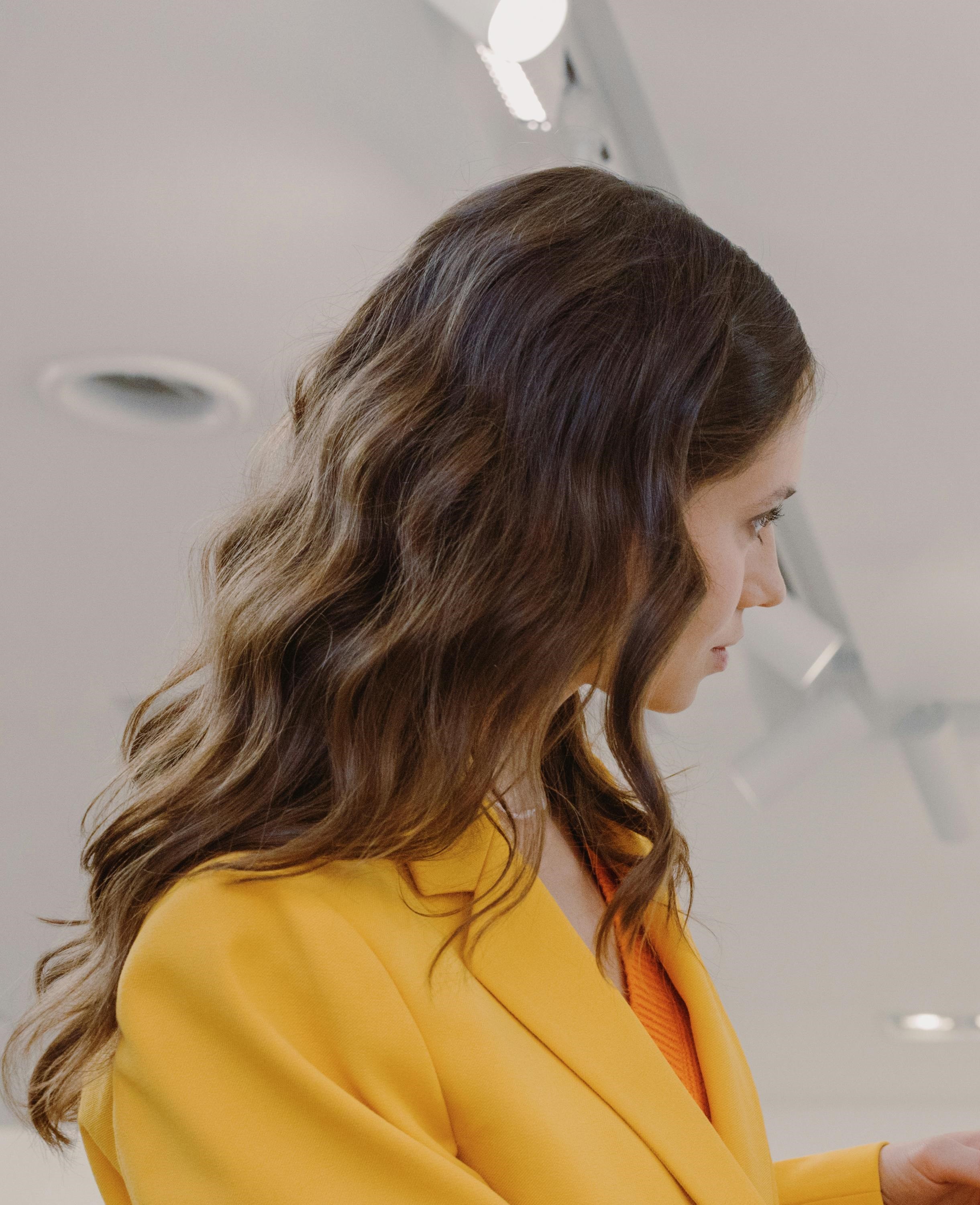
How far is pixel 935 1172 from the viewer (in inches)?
36.8

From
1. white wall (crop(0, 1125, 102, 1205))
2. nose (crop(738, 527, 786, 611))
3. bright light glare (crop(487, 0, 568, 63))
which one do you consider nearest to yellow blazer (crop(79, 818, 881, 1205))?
nose (crop(738, 527, 786, 611))

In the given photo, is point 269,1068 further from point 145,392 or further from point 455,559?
point 145,392

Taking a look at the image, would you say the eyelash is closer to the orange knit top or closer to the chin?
the chin

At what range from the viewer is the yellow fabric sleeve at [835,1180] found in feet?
3.17

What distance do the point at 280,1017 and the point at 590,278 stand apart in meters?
0.50

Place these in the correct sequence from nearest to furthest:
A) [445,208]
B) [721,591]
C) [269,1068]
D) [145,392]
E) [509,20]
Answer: [269,1068], [721,591], [509,20], [445,208], [145,392]

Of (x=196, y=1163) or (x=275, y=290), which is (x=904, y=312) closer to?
(x=275, y=290)

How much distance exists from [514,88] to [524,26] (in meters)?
0.11

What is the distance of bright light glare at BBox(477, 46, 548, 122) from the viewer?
1.20 m

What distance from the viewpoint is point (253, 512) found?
2.88 ft

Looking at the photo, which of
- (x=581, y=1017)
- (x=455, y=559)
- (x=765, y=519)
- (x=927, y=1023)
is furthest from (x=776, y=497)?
(x=927, y=1023)

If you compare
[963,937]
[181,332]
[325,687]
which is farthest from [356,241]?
[963,937]

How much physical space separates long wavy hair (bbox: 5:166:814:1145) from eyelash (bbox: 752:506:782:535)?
0.19 ft

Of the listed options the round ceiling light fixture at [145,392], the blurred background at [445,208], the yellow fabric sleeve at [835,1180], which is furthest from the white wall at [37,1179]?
the yellow fabric sleeve at [835,1180]
